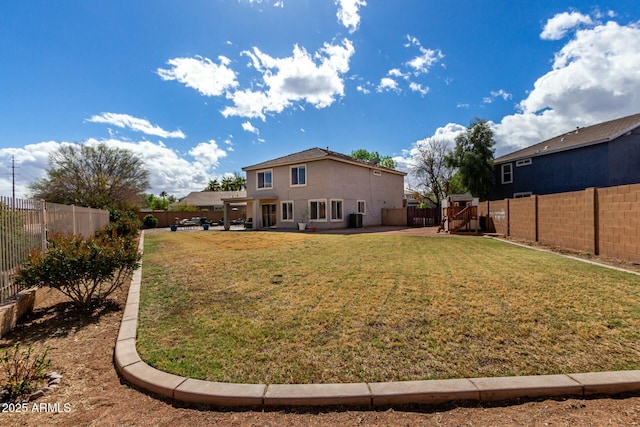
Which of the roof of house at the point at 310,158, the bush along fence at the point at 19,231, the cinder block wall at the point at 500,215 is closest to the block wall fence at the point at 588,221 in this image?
the cinder block wall at the point at 500,215

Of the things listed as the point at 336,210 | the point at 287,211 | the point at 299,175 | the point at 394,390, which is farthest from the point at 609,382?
the point at 287,211

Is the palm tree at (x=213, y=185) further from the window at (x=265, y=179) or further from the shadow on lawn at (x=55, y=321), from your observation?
the shadow on lawn at (x=55, y=321)

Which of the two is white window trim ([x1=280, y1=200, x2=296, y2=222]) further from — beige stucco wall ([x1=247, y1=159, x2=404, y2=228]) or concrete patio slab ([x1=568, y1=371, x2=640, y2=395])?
concrete patio slab ([x1=568, y1=371, x2=640, y2=395])

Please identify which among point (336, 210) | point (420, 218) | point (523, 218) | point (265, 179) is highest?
point (265, 179)

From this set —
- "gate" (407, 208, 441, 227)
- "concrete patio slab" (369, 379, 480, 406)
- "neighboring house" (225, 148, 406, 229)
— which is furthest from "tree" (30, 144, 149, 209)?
"concrete patio slab" (369, 379, 480, 406)

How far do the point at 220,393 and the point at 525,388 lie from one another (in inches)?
108

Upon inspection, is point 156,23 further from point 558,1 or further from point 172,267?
point 558,1

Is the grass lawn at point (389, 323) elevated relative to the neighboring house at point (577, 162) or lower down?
lower down

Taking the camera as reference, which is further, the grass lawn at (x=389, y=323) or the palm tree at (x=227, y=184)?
the palm tree at (x=227, y=184)

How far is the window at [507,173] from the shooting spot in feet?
83.5

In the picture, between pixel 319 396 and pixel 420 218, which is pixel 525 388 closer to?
pixel 319 396

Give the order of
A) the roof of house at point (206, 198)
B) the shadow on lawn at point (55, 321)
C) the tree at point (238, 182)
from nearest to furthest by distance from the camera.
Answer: the shadow on lawn at point (55, 321) < the roof of house at point (206, 198) < the tree at point (238, 182)

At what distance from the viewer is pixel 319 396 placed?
2.57 meters

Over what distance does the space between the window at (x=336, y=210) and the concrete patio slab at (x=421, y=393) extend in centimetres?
2047
